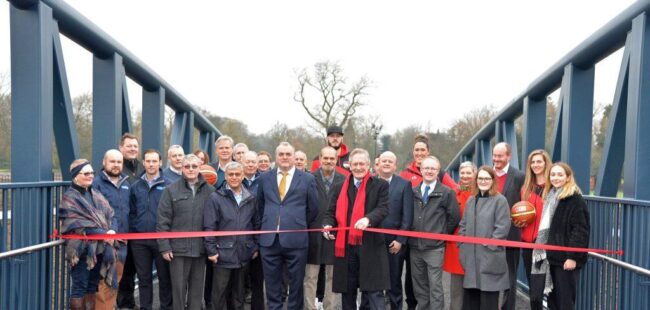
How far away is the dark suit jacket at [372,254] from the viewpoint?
5887mm

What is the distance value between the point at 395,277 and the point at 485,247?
1.25 m

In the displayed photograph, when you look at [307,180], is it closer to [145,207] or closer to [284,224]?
[284,224]

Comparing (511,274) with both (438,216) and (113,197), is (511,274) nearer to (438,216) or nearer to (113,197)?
(438,216)

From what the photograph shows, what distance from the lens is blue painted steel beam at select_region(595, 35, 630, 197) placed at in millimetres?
6004

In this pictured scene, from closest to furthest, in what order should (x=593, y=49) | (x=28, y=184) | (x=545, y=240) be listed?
(x=28, y=184)
(x=545, y=240)
(x=593, y=49)

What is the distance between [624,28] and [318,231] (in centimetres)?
377

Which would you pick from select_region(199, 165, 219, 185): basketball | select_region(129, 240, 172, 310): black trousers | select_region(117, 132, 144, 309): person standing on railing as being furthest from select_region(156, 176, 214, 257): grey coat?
select_region(199, 165, 219, 185): basketball

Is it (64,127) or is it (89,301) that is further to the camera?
(64,127)

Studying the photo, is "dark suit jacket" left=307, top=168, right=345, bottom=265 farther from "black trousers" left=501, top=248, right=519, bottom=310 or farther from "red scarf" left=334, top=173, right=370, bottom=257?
"black trousers" left=501, top=248, right=519, bottom=310

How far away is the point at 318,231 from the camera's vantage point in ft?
21.8

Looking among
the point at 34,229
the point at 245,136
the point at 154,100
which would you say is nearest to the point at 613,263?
the point at 34,229

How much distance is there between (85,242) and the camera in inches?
211

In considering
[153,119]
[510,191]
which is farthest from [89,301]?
[153,119]

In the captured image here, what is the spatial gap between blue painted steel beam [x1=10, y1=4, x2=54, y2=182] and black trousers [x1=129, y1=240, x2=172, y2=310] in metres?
1.27
